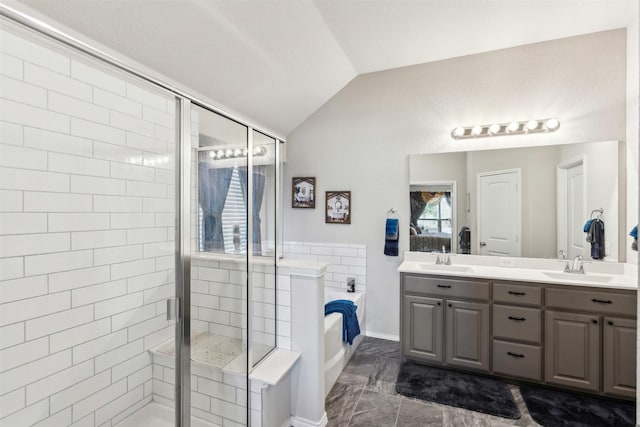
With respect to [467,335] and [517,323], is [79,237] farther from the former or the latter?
[517,323]

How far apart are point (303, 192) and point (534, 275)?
245 cm

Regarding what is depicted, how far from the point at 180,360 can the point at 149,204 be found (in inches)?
35.6

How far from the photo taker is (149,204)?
5.72 ft

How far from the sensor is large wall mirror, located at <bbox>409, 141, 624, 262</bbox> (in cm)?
255

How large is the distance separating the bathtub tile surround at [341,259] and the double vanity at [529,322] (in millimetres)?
742

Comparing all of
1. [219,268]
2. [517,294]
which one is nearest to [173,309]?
[219,268]

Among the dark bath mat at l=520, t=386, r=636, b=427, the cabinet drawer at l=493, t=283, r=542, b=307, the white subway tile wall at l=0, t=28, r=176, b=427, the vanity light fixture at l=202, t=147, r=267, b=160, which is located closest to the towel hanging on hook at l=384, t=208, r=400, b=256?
the cabinet drawer at l=493, t=283, r=542, b=307

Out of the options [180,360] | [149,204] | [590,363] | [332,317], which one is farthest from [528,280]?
[149,204]

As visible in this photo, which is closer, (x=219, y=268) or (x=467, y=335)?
(x=219, y=268)

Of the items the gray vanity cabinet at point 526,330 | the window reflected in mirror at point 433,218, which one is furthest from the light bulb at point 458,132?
the gray vanity cabinet at point 526,330

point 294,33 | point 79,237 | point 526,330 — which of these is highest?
point 294,33

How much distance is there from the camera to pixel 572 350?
7.30ft

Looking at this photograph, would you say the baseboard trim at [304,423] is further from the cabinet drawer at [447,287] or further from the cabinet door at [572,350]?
the cabinet door at [572,350]

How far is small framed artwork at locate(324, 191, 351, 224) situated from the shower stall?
163cm
